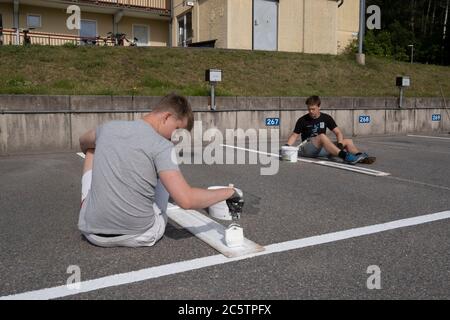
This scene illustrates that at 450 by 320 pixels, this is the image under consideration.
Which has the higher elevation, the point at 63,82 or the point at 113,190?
the point at 63,82

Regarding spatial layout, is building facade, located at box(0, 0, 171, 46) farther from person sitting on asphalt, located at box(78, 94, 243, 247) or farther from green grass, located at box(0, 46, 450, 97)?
person sitting on asphalt, located at box(78, 94, 243, 247)

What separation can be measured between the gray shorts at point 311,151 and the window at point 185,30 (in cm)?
1753

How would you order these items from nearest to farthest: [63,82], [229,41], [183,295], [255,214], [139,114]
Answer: [183,295] → [255,214] → [139,114] → [63,82] → [229,41]

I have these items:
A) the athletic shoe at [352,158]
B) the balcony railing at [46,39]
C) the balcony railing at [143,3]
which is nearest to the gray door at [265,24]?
the balcony railing at [143,3]

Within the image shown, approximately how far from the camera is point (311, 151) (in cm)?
862

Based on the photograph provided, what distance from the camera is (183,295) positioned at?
279 centimetres

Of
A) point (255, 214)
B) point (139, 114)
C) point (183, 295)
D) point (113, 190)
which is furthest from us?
point (139, 114)

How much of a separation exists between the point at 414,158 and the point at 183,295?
7.69 m

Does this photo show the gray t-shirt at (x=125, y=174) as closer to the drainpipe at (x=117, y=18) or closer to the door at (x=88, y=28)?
the drainpipe at (x=117, y=18)

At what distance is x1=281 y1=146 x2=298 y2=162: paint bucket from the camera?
322 inches

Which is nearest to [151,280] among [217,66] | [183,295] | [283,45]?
[183,295]

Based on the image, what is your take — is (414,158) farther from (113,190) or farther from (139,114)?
(113,190)

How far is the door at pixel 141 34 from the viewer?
26.9 metres
